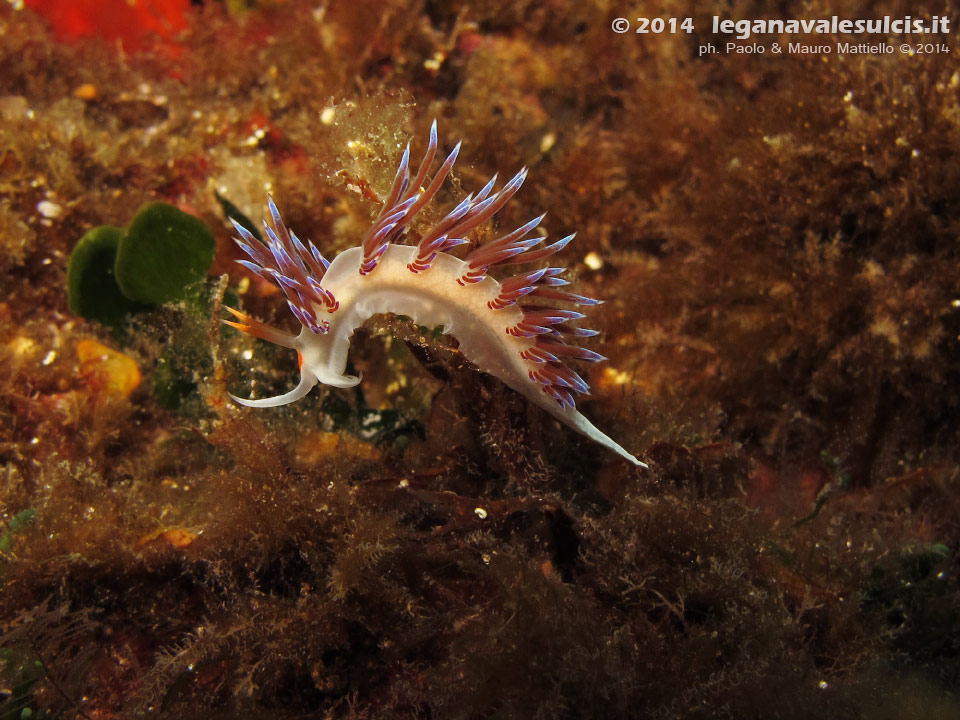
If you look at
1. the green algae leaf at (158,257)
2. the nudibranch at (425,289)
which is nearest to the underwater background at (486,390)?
the green algae leaf at (158,257)

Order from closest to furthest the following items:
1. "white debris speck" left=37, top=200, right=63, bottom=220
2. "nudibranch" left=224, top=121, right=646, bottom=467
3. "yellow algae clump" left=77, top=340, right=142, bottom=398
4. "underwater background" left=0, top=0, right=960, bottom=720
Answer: "nudibranch" left=224, top=121, right=646, bottom=467, "underwater background" left=0, top=0, right=960, bottom=720, "yellow algae clump" left=77, top=340, right=142, bottom=398, "white debris speck" left=37, top=200, right=63, bottom=220

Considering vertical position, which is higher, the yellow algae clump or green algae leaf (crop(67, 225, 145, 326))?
green algae leaf (crop(67, 225, 145, 326))

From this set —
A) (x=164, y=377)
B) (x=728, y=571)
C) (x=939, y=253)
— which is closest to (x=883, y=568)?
(x=728, y=571)

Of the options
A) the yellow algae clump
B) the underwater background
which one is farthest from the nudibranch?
the yellow algae clump

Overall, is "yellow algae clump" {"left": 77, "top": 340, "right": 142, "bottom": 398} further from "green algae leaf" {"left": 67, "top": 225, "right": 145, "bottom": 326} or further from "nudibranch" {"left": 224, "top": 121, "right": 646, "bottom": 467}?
"nudibranch" {"left": 224, "top": 121, "right": 646, "bottom": 467}

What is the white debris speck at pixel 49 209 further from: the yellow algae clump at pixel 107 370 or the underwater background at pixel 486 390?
the yellow algae clump at pixel 107 370

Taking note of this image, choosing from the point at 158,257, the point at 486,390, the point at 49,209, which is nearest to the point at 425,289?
the point at 486,390

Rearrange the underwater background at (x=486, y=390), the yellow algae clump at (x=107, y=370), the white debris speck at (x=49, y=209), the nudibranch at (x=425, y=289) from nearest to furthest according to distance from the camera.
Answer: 1. the nudibranch at (x=425, y=289)
2. the underwater background at (x=486, y=390)
3. the yellow algae clump at (x=107, y=370)
4. the white debris speck at (x=49, y=209)
